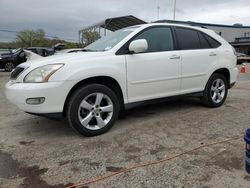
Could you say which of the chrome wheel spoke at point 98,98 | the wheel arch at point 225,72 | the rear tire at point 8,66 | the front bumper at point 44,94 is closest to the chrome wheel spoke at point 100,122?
the chrome wheel spoke at point 98,98

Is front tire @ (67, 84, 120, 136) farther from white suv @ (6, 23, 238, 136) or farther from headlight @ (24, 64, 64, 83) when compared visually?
headlight @ (24, 64, 64, 83)

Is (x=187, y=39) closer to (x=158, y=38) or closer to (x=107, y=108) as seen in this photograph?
(x=158, y=38)

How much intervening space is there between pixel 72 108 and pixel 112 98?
0.64 m

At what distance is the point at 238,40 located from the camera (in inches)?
1833

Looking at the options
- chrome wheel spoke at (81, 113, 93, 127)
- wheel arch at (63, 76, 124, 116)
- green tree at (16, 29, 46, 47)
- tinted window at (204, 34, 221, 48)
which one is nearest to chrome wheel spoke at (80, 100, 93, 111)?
chrome wheel spoke at (81, 113, 93, 127)

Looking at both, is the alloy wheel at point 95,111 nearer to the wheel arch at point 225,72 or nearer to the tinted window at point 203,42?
the tinted window at point 203,42

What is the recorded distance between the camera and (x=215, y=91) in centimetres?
538

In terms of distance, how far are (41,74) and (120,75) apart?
1.15 meters

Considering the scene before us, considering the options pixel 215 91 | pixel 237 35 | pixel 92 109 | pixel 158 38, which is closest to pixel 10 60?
pixel 158 38

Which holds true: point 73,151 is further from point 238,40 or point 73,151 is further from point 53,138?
point 238,40

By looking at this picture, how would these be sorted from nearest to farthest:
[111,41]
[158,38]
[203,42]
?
[111,41]
[158,38]
[203,42]

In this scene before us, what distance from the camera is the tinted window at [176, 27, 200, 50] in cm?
477

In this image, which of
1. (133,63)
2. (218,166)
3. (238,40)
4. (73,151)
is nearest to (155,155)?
(218,166)

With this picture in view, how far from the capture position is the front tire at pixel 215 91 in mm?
5207
